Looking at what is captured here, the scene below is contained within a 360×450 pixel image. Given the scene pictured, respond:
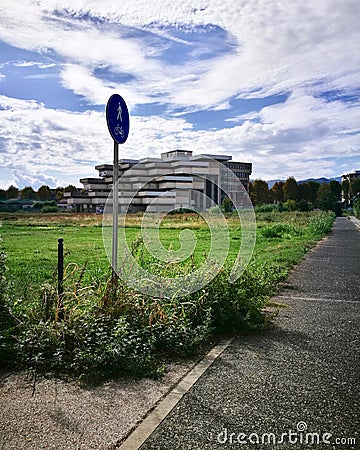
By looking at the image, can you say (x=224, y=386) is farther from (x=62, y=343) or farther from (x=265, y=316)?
(x=265, y=316)

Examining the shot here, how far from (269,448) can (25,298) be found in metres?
3.45

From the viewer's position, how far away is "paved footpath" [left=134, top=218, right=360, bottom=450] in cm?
337

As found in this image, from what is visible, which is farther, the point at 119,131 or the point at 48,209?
the point at 48,209

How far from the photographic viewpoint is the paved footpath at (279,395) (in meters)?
3.37

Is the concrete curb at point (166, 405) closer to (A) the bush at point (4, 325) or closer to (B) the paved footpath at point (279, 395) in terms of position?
(B) the paved footpath at point (279, 395)

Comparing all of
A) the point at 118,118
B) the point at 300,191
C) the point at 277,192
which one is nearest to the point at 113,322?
the point at 118,118

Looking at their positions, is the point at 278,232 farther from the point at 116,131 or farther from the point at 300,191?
the point at 300,191

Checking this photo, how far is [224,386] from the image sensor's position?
425 centimetres

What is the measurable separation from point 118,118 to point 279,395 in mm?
3456

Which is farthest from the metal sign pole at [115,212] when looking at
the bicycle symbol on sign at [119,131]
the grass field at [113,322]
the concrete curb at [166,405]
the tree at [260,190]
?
the tree at [260,190]

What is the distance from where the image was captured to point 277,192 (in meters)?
103

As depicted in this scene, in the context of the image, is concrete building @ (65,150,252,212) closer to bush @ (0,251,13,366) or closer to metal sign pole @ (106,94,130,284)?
metal sign pole @ (106,94,130,284)

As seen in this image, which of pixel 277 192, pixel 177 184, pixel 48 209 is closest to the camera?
pixel 177 184

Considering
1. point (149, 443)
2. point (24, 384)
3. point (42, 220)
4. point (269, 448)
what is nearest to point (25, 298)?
point (24, 384)
